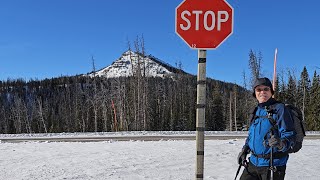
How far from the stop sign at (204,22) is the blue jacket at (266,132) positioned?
2.74ft

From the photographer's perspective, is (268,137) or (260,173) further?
(260,173)

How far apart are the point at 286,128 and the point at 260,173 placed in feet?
1.91

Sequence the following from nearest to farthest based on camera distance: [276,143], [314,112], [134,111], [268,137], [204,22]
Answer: [276,143]
[268,137]
[204,22]
[134,111]
[314,112]

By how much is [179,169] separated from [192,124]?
44423 millimetres


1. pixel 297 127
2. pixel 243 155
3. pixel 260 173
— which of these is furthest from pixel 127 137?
pixel 297 127

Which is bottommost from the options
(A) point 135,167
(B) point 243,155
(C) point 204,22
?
(A) point 135,167

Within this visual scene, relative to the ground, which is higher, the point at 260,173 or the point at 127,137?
the point at 260,173

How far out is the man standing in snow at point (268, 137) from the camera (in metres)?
3.15

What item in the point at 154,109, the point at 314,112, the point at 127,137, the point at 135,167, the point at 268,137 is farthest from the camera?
the point at 154,109

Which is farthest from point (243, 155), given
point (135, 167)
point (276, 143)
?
point (135, 167)

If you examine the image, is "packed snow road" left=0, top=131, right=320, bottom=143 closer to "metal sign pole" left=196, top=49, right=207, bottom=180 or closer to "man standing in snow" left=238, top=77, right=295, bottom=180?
"metal sign pole" left=196, top=49, right=207, bottom=180

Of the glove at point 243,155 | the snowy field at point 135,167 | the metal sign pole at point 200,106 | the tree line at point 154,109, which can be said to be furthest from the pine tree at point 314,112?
the metal sign pole at point 200,106

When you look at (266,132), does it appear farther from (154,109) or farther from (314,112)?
(154,109)

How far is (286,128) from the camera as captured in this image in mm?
3141
